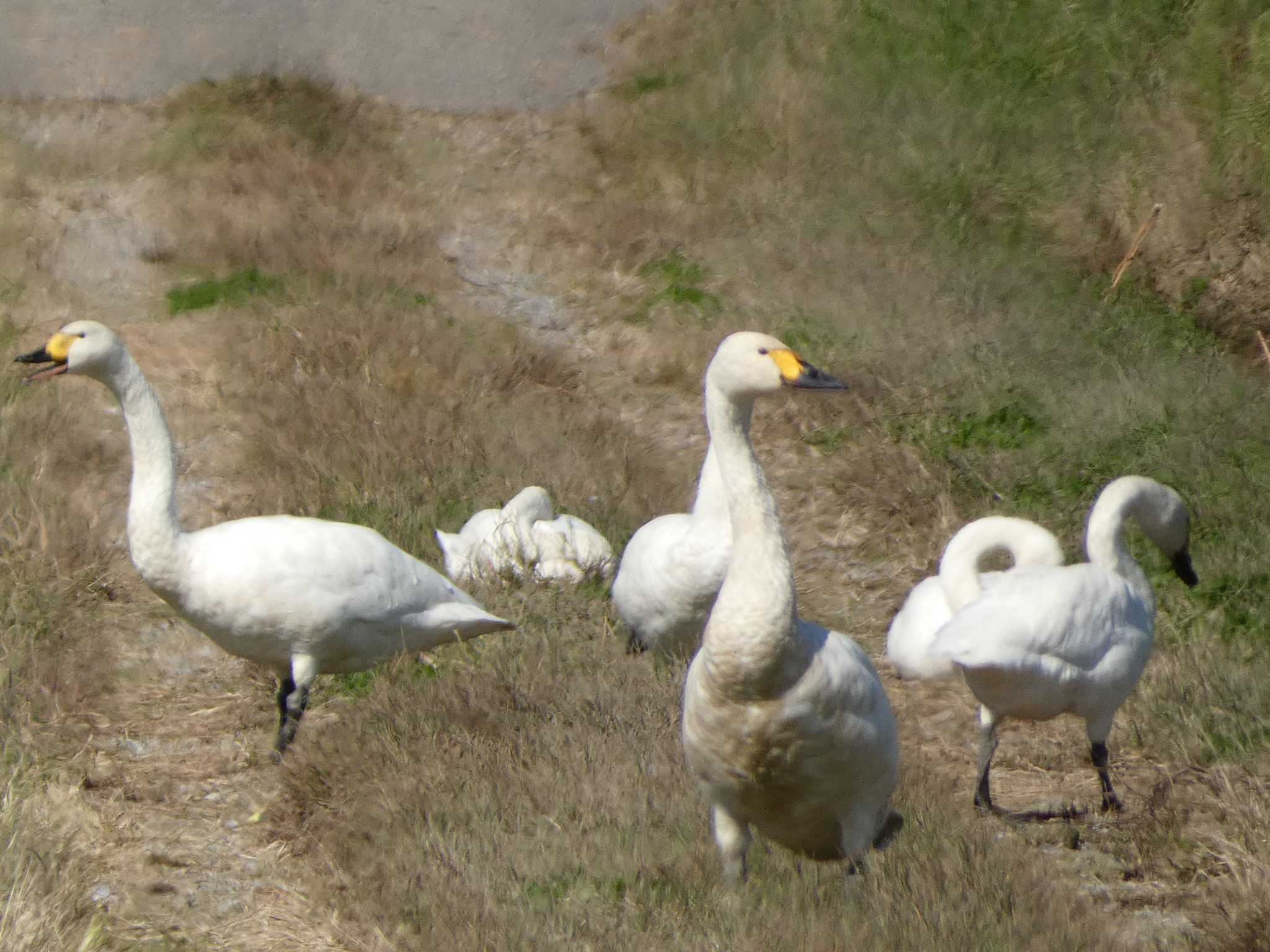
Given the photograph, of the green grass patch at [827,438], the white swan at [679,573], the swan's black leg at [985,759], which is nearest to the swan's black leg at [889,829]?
the swan's black leg at [985,759]

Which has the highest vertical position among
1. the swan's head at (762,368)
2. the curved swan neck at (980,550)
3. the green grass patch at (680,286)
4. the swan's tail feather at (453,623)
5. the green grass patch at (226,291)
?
the swan's head at (762,368)

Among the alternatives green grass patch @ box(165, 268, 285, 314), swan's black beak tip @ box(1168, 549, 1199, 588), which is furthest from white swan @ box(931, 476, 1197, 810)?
green grass patch @ box(165, 268, 285, 314)

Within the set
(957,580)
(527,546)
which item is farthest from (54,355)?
(957,580)

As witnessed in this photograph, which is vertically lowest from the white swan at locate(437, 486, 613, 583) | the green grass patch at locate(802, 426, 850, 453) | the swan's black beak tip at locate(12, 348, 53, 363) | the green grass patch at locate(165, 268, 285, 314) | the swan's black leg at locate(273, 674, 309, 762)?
the green grass patch at locate(165, 268, 285, 314)

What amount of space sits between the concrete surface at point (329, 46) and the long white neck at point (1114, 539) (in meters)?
11.4

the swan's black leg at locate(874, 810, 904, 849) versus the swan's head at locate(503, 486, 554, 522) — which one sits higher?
the swan's black leg at locate(874, 810, 904, 849)

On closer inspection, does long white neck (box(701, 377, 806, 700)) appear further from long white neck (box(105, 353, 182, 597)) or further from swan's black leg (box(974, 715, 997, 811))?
long white neck (box(105, 353, 182, 597))

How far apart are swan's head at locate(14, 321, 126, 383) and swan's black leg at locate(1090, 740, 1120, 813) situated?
4.51 m

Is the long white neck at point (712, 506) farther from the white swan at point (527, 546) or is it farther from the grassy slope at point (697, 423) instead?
the white swan at point (527, 546)

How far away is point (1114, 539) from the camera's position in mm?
6855

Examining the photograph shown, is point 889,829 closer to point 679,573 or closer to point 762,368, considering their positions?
point 762,368

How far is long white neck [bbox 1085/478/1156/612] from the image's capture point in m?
6.81

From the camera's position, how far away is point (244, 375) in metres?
11.8

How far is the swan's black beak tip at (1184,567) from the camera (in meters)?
7.63
